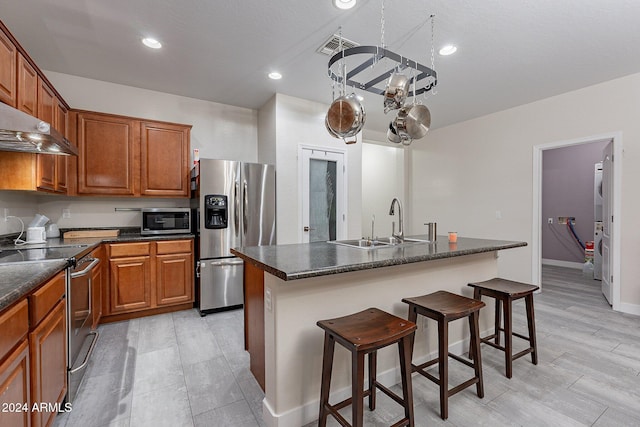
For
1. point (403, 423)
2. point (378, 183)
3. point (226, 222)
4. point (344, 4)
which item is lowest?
point (403, 423)

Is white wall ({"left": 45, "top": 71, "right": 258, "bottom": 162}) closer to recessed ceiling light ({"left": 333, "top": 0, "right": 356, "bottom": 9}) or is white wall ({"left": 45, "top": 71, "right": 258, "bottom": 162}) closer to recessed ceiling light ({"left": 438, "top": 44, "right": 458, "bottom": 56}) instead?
recessed ceiling light ({"left": 333, "top": 0, "right": 356, "bottom": 9})

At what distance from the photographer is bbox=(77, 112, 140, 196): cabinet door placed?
3.21 meters

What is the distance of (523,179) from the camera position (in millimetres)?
4316

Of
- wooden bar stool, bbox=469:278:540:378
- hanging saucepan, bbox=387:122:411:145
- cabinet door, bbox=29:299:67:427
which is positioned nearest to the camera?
cabinet door, bbox=29:299:67:427

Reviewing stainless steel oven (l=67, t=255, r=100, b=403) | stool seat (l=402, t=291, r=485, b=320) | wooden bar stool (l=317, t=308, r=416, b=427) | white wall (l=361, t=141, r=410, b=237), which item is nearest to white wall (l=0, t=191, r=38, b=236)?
stainless steel oven (l=67, t=255, r=100, b=403)

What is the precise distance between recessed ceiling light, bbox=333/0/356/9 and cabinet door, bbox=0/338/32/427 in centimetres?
266

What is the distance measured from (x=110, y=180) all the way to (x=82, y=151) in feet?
1.27

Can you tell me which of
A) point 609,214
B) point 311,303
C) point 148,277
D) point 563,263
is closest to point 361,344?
point 311,303

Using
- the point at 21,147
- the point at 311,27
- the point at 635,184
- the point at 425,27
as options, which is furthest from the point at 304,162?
the point at 635,184

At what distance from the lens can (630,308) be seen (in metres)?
3.41

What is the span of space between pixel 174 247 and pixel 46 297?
196cm

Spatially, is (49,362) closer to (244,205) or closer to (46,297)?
(46,297)

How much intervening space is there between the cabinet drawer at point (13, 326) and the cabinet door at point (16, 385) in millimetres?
41

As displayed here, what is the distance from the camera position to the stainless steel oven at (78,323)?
188 cm
